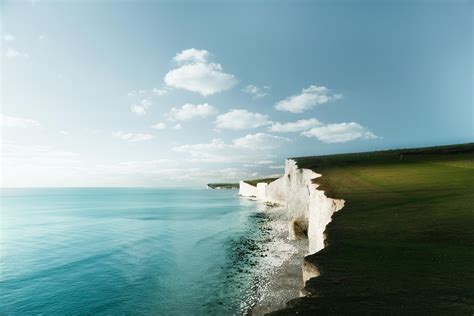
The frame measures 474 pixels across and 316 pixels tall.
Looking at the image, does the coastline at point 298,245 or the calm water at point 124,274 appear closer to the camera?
the coastline at point 298,245

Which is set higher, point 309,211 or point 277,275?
point 309,211

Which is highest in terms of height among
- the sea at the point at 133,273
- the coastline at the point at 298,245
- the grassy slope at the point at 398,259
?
the grassy slope at the point at 398,259

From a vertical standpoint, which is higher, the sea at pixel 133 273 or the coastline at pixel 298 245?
the coastline at pixel 298 245

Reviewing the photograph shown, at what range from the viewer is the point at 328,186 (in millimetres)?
28719

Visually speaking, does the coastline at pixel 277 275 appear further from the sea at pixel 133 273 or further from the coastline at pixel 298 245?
the sea at pixel 133 273

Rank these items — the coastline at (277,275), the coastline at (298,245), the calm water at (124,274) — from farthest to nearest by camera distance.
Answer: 1. the calm water at (124,274)
2. the coastline at (277,275)
3. the coastline at (298,245)

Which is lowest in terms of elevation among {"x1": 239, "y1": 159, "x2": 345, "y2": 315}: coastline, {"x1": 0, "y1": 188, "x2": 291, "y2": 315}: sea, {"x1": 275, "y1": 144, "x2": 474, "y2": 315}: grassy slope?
{"x1": 0, "y1": 188, "x2": 291, "y2": 315}: sea

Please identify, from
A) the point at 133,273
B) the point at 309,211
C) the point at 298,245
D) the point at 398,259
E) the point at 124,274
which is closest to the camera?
the point at 398,259

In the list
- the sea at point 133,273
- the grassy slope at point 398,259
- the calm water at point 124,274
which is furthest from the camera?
the calm water at point 124,274

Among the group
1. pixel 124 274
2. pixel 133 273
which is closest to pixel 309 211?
pixel 133 273

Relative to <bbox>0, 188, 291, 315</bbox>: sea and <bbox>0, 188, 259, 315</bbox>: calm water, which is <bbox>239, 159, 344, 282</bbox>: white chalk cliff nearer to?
<bbox>0, 188, 291, 315</bbox>: sea

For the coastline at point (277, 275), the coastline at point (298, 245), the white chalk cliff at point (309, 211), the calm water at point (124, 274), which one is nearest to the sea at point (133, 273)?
the calm water at point (124, 274)

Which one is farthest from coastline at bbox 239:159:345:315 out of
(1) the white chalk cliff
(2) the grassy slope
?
(2) the grassy slope

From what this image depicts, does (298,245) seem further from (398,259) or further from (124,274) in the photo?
(398,259)
